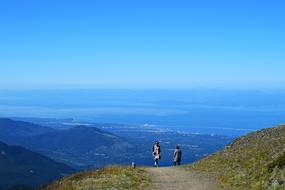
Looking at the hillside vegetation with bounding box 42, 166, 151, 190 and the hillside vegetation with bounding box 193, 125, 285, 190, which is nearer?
the hillside vegetation with bounding box 193, 125, 285, 190

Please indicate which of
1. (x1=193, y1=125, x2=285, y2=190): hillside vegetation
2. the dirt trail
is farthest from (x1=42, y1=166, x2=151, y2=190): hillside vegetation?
(x1=193, y1=125, x2=285, y2=190): hillside vegetation

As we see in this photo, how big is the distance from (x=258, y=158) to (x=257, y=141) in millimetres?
10514

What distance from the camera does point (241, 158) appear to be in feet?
135

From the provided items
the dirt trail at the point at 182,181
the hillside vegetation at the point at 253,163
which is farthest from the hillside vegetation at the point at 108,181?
the hillside vegetation at the point at 253,163

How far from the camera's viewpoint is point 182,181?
36.4m

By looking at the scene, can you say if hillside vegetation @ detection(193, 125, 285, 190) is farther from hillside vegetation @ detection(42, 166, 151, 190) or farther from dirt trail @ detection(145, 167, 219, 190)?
hillside vegetation @ detection(42, 166, 151, 190)

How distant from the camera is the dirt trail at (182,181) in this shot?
33031mm

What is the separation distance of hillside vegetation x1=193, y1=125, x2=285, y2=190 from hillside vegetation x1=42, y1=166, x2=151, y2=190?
594 centimetres

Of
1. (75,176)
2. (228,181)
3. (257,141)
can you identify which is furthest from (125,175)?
(257,141)

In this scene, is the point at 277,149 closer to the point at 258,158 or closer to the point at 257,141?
the point at 258,158

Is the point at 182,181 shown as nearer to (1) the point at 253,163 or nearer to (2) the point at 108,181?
(1) the point at 253,163

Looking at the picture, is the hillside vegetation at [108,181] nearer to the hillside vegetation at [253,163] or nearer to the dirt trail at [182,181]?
the dirt trail at [182,181]

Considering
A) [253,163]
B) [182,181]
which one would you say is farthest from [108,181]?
[253,163]

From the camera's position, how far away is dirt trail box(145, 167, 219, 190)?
33.0m
